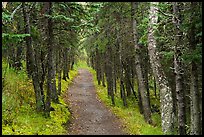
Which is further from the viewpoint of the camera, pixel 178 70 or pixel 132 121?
pixel 132 121

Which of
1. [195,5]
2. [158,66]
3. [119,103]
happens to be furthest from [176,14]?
[119,103]

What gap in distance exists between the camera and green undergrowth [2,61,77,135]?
11.6m

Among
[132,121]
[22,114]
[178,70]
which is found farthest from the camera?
[132,121]

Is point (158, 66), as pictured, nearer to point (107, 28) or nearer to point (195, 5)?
point (195, 5)

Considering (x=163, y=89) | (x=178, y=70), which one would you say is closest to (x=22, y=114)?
(x=163, y=89)

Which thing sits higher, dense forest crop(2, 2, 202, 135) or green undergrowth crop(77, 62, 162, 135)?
dense forest crop(2, 2, 202, 135)

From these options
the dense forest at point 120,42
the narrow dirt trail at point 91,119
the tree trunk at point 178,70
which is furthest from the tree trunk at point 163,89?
the narrow dirt trail at point 91,119

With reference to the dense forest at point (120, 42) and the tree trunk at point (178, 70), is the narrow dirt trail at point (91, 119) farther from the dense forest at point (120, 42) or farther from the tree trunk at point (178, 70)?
the tree trunk at point (178, 70)

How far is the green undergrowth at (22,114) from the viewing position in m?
11.6

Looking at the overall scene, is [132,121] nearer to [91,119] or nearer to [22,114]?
[91,119]

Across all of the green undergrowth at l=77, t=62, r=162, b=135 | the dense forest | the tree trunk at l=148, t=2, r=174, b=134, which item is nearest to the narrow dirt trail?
the green undergrowth at l=77, t=62, r=162, b=135

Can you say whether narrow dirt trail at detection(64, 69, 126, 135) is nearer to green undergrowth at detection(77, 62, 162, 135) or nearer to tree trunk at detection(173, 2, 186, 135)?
green undergrowth at detection(77, 62, 162, 135)

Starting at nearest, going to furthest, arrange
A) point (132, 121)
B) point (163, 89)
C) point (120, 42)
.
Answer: point (163, 89) → point (132, 121) → point (120, 42)

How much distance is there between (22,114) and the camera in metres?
13.1
